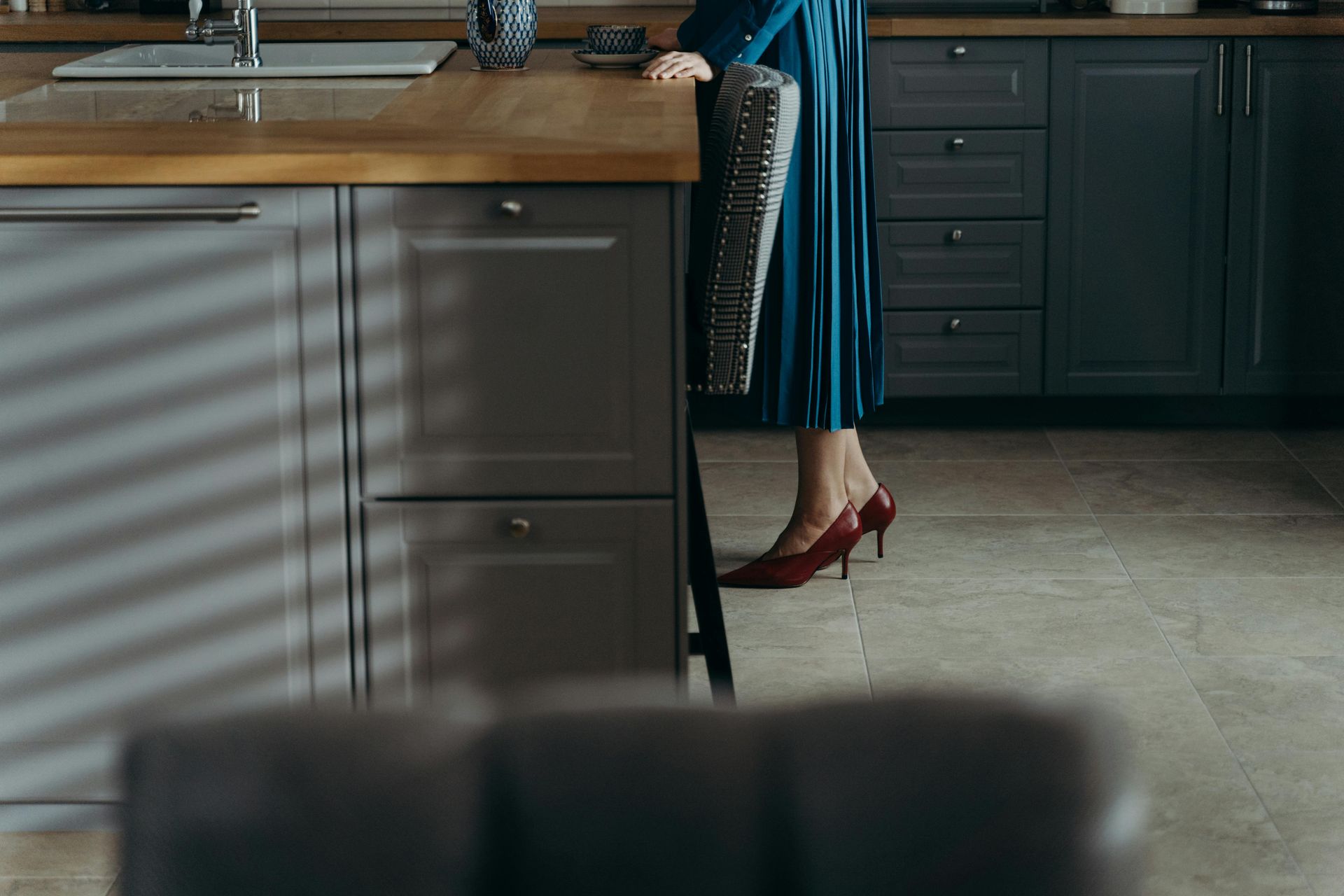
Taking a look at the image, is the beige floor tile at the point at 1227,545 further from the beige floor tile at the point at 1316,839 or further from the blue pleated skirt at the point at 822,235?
the beige floor tile at the point at 1316,839

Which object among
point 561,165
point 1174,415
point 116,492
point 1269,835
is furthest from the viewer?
point 1174,415

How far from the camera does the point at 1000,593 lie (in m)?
2.63

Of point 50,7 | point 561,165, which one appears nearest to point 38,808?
point 561,165

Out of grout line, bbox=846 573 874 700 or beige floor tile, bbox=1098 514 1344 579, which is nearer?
grout line, bbox=846 573 874 700

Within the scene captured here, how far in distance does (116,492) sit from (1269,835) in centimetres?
145

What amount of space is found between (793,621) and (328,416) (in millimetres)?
1088

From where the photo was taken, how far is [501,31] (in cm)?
241

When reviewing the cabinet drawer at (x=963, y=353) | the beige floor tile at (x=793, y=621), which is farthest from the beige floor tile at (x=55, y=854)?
the cabinet drawer at (x=963, y=353)

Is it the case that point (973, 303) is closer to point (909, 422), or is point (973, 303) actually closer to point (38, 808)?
point (909, 422)

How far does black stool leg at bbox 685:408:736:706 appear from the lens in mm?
1925

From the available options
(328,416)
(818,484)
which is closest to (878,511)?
(818,484)

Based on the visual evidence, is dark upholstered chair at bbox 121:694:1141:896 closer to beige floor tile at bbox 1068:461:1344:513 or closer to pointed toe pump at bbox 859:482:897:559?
pointed toe pump at bbox 859:482:897:559

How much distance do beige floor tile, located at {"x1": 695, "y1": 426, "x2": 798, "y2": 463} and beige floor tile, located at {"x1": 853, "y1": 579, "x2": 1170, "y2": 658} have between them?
31.7 inches

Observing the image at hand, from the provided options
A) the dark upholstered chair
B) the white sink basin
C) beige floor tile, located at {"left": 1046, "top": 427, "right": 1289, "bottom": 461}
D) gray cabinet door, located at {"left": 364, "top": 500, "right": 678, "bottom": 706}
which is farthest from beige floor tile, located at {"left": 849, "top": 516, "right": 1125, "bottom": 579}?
the dark upholstered chair
